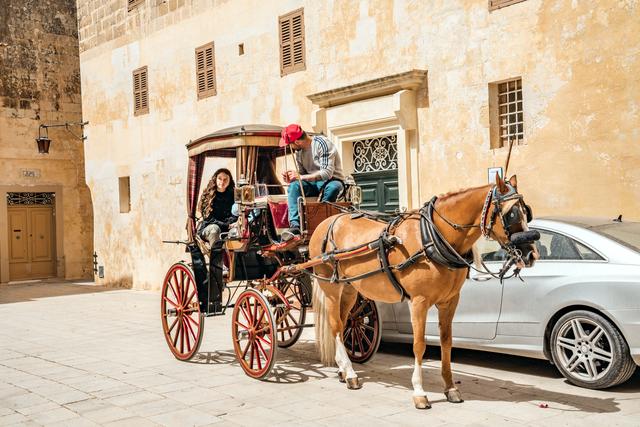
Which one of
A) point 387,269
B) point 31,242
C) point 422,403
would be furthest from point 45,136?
point 422,403

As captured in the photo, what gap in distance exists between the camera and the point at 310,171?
792 cm

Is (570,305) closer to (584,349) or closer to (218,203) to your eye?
(584,349)

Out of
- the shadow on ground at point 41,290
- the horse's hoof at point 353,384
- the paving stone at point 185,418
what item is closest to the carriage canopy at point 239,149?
the horse's hoof at point 353,384

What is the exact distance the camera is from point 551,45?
1015 cm

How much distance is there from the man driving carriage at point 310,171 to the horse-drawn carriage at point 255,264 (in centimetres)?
11

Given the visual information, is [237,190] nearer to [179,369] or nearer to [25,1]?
[179,369]

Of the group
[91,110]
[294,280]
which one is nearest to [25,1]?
[91,110]

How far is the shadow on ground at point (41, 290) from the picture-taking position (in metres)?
18.6

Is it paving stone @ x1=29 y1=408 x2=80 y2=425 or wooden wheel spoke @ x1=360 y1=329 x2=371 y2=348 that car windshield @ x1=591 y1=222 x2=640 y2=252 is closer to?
wooden wheel spoke @ x1=360 y1=329 x2=371 y2=348

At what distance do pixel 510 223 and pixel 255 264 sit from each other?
3642mm

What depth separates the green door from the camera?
41.2 ft

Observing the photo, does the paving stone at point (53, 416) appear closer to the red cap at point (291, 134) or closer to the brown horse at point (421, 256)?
the brown horse at point (421, 256)

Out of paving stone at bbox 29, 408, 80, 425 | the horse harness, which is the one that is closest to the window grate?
the horse harness

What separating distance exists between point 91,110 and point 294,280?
1473 centimetres
